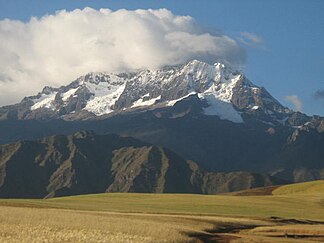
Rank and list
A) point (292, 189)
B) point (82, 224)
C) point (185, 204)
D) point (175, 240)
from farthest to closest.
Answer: point (292, 189), point (185, 204), point (82, 224), point (175, 240)

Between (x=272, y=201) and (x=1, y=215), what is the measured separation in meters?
77.9

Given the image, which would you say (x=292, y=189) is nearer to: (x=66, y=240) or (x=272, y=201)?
(x=272, y=201)

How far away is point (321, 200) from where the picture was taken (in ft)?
419

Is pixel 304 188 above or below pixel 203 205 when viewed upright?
above

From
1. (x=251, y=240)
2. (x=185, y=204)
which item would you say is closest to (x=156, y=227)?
(x=251, y=240)

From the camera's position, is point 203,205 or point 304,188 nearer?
point 203,205

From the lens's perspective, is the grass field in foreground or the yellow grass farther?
the yellow grass

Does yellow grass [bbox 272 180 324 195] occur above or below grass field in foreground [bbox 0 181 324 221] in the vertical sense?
above

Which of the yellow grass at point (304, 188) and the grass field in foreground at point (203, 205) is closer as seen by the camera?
the grass field in foreground at point (203, 205)

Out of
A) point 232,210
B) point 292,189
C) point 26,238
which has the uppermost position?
point 292,189

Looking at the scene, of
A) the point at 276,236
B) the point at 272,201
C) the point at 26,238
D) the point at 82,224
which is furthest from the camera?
the point at 272,201

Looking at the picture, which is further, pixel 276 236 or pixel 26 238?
pixel 276 236

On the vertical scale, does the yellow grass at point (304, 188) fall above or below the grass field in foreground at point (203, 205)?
above

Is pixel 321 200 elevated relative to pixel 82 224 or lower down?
elevated
